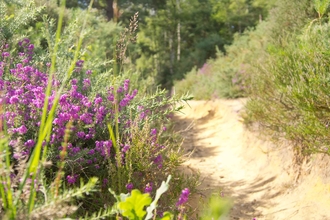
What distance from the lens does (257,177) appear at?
4.96 metres

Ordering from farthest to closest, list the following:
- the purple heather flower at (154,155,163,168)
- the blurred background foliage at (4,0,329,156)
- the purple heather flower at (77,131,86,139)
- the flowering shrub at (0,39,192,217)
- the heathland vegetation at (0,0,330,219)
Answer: the blurred background foliage at (4,0,329,156)
the purple heather flower at (154,155,163,168)
the purple heather flower at (77,131,86,139)
the flowering shrub at (0,39,192,217)
the heathland vegetation at (0,0,330,219)

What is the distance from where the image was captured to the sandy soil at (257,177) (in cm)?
366

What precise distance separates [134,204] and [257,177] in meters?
3.76

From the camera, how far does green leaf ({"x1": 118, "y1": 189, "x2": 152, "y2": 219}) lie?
162 centimetres

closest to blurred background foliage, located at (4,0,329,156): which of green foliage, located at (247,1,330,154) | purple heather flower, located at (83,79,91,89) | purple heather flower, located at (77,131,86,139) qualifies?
green foliage, located at (247,1,330,154)

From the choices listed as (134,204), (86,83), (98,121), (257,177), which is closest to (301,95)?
(257,177)

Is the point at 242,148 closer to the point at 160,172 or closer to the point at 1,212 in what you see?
the point at 160,172

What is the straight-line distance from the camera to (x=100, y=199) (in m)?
2.62

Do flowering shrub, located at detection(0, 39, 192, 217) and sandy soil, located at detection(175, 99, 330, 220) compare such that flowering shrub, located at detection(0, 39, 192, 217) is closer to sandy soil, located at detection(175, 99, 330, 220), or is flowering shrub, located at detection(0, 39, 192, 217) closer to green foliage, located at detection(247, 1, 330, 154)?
sandy soil, located at detection(175, 99, 330, 220)

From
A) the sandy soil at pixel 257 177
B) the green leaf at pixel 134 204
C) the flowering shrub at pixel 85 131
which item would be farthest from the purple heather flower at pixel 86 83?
the green leaf at pixel 134 204

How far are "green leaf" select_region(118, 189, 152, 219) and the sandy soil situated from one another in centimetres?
118

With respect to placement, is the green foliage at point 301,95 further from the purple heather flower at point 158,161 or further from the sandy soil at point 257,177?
the purple heather flower at point 158,161

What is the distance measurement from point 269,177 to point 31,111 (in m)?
3.66

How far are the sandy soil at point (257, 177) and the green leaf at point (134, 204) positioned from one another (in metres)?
1.18
